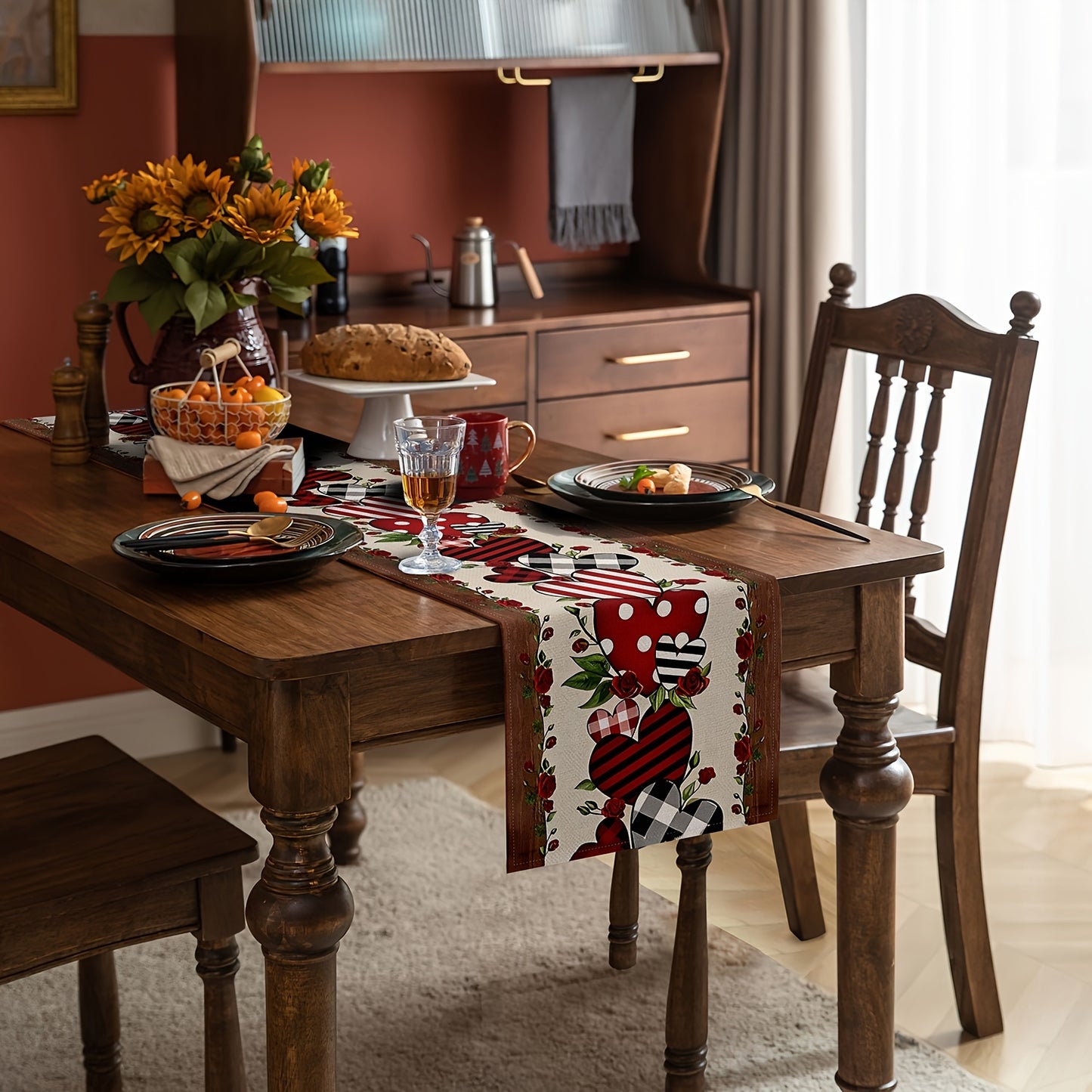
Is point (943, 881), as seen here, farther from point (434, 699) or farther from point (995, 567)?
point (434, 699)

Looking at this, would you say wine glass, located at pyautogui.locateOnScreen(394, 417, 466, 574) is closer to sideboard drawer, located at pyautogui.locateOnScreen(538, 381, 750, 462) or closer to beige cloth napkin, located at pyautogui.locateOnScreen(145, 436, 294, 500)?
beige cloth napkin, located at pyautogui.locateOnScreen(145, 436, 294, 500)

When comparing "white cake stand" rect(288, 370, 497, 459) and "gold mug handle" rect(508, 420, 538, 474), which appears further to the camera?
"white cake stand" rect(288, 370, 497, 459)

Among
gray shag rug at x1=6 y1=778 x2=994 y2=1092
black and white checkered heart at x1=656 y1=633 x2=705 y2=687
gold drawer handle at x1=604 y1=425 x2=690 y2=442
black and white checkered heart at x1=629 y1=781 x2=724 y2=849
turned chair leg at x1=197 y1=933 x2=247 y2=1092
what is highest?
gold drawer handle at x1=604 y1=425 x2=690 y2=442

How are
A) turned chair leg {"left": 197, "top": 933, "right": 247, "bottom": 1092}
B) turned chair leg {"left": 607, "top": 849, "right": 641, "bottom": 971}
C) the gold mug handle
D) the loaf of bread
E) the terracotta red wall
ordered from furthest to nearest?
the terracotta red wall, turned chair leg {"left": 607, "top": 849, "right": 641, "bottom": 971}, the loaf of bread, the gold mug handle, turned chair leg {"left": 197, "top": 933, "right": 247, "bottom": 1092}

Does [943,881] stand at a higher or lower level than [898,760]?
lower

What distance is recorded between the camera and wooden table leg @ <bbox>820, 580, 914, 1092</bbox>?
5.68ft

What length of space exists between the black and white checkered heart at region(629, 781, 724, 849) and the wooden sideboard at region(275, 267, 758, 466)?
5.02ft

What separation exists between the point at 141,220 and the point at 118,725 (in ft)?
5.45

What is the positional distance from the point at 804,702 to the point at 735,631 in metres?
0.73

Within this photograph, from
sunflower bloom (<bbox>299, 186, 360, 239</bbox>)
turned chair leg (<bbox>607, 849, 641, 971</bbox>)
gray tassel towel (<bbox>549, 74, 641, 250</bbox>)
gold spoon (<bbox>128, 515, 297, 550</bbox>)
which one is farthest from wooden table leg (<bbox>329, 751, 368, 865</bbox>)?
gray tassel towel (<bbox>549, 74, 641, 250</bbox>)

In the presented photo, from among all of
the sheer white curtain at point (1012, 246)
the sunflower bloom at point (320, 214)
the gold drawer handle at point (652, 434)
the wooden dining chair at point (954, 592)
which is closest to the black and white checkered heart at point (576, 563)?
the wooden dining chair at point (954, 592)

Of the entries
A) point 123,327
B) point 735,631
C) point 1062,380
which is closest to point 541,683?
point 735,631

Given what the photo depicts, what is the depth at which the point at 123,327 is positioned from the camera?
2.29 metres

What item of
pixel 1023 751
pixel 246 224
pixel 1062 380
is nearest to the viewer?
pixel 246 224
